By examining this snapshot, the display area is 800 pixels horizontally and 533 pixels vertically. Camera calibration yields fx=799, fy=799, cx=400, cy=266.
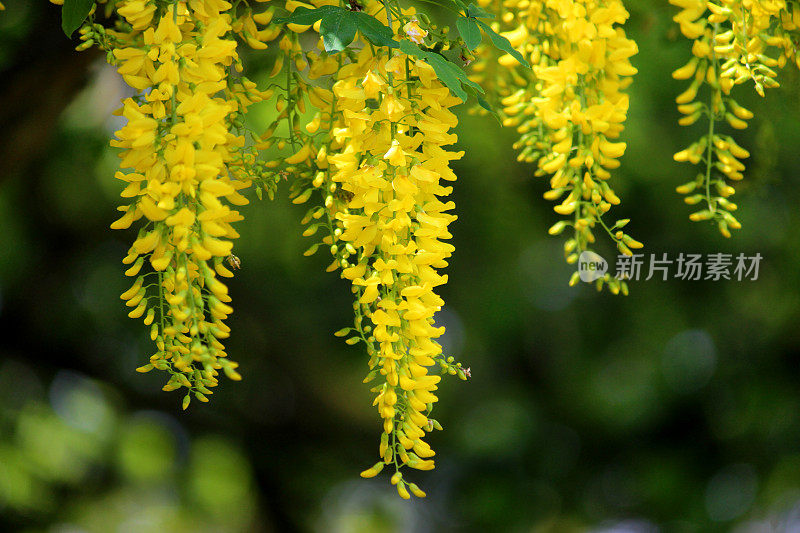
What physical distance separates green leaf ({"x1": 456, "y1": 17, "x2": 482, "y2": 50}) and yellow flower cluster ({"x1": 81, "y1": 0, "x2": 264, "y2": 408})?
0.59 ft

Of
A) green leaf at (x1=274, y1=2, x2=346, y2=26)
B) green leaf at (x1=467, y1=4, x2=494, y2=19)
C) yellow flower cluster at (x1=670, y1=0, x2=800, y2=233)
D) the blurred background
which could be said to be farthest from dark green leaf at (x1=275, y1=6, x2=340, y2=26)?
the blurred background

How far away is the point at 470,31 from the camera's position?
24.9 inches

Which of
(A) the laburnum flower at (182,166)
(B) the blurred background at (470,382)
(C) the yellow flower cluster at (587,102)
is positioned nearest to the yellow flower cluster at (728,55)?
(C) the yellow flower cluster at (587,102)

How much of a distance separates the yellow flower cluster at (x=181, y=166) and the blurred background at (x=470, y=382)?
154 cm

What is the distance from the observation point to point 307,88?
2.38 ft

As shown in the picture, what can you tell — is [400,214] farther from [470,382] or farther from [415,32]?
[470,382]

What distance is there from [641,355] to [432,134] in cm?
223

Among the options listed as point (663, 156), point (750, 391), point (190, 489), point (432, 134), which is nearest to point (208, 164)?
point (432, 134)

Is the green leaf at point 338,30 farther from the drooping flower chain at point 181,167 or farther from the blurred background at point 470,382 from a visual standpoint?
the blurred background at point 470,382

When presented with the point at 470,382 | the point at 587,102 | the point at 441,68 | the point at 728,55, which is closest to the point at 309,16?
the point at 441,68

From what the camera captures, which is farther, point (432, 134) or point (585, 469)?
point (585, 469)

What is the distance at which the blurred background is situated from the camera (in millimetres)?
2326

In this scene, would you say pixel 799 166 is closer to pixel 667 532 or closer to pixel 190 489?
pixel 667 532

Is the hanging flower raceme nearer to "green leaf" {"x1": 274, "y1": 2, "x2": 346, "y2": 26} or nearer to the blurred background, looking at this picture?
"green leaf" {"x1": 274, "y1": 2, "x2": 346, "y2": 26}
